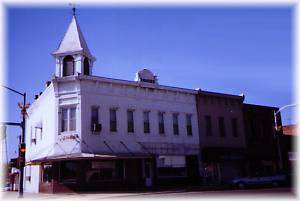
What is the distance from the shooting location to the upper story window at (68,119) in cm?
2702

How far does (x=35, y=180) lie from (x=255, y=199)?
19663mm

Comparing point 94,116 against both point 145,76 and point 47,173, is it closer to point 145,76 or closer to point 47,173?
point 47,173

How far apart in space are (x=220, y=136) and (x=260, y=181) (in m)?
6.92

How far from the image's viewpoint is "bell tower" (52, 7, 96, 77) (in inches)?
1118

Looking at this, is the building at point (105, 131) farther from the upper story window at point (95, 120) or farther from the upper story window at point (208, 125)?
the upper story window at point (208, 125)

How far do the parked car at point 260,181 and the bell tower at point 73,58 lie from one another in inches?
597

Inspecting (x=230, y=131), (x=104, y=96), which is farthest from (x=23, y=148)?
(x=230, y=131)

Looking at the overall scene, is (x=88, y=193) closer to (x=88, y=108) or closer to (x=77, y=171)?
(x=77, y=171)

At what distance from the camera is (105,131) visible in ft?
91.0

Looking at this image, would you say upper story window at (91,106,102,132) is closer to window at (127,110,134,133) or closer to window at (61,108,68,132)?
window at (61,108,68,132)

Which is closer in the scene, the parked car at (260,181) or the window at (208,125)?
the parked car at (260,181)

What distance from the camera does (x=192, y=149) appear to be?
31.7 meters

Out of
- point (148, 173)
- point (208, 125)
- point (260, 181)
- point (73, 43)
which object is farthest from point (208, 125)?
point (73, 43)

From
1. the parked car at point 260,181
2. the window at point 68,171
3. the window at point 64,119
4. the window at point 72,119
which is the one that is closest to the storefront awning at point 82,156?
the window at point 68,171
